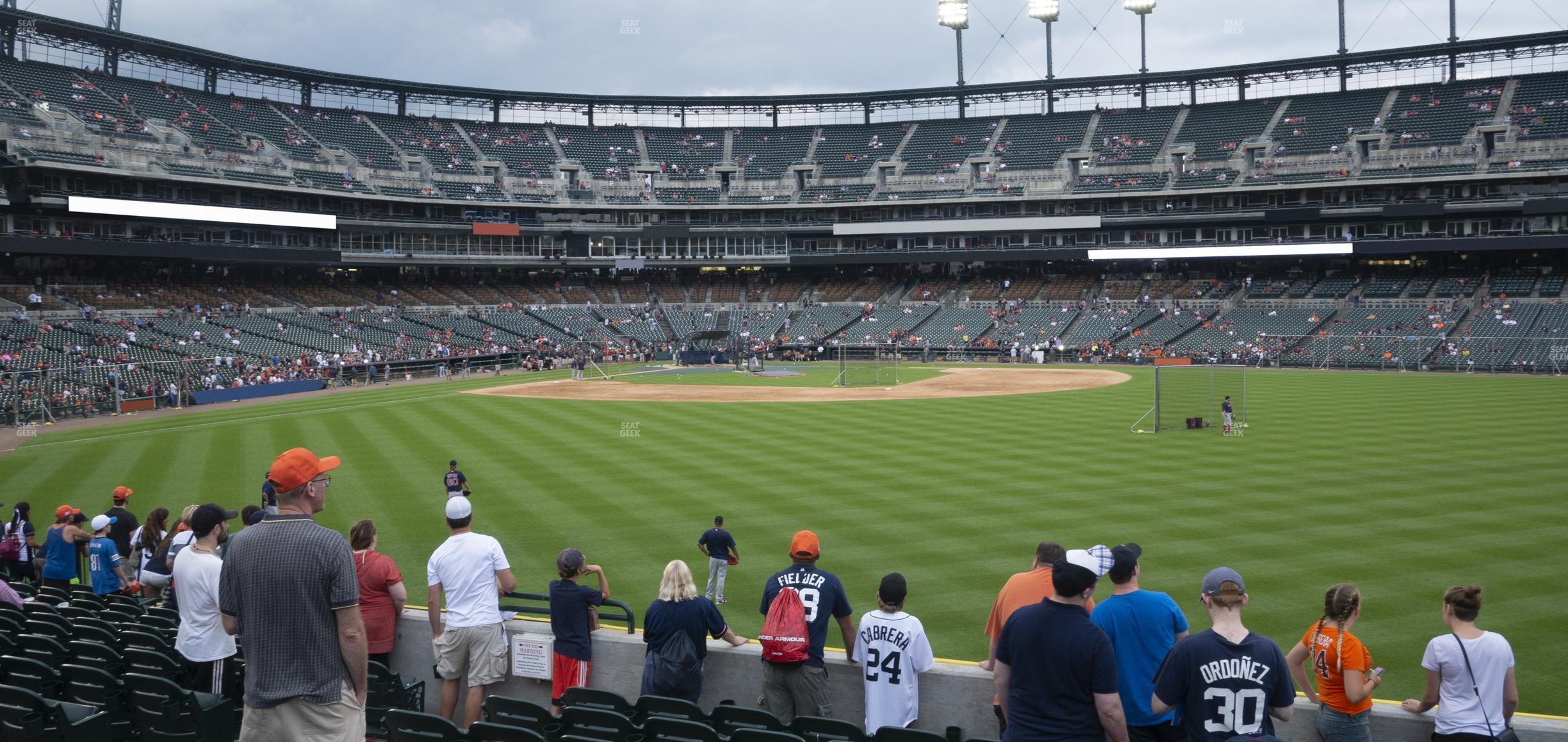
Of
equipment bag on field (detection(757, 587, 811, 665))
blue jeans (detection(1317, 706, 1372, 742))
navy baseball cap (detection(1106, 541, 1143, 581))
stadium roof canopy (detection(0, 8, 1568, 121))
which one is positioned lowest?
blue jeans (detection(1317, 706, 1372, 742))

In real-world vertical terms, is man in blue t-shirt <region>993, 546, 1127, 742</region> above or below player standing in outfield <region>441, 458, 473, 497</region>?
above

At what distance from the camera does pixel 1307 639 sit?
7.05 meters

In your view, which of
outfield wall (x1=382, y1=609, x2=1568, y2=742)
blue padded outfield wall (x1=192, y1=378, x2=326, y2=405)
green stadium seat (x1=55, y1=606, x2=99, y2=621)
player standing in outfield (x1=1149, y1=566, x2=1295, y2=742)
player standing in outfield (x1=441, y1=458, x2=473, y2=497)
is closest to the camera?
player standing in outfield (x1=1149, y1=566, x2=1295, y2=742)

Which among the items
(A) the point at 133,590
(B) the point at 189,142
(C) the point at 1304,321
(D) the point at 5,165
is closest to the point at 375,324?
(B) the point at 189,142

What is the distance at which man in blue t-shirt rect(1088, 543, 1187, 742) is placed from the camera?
6496 mm

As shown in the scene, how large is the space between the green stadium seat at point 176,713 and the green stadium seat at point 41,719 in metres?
0.40

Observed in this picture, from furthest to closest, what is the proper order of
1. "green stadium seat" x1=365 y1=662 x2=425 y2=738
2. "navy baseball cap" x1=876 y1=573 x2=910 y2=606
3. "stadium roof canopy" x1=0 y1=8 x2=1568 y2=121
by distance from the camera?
"stadium roof canopy" x1=0 y1=8 x2=1568 y2=121
"green stadium seat" x1=365 y1=662 x2=425 y2=738
"navy baseball cap" x1=876 y1=573 x2=910 y2=606

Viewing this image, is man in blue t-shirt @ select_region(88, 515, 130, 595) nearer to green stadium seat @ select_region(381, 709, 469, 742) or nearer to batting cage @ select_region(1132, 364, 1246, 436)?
green stadium seat @ select_region(381, 709, 469, 742)

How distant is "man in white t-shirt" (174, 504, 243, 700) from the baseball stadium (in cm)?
5

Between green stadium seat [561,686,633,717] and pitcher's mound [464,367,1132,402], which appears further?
pitcher's mound [464,367,1132,402]

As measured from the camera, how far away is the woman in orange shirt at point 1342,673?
6574 millimetres

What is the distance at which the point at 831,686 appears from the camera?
8.19 m

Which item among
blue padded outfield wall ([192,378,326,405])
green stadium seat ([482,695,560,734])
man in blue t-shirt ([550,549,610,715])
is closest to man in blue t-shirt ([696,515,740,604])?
man in blue t-shirt ([550,549,610,715])

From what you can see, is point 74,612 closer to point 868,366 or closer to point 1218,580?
point 1218,580
